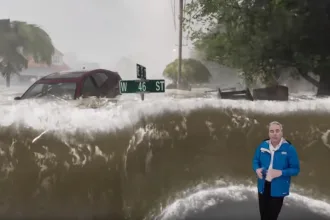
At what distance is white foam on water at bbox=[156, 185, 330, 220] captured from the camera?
3.23m

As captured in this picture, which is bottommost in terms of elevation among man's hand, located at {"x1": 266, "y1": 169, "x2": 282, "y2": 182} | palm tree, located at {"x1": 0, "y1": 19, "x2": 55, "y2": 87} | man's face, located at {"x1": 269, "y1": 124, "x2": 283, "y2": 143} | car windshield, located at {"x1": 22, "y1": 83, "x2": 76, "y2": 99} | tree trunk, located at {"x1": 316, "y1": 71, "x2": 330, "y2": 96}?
man's hand, located at {"x1": 266, "y1": 169, "x2": 282, "y2": 182}

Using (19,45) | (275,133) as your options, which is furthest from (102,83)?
(275,133)

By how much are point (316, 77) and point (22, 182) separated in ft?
11.3

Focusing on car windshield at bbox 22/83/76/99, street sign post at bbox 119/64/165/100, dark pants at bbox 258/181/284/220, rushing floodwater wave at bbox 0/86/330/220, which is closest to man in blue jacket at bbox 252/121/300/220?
dark pants at bbox 258/181/284/220

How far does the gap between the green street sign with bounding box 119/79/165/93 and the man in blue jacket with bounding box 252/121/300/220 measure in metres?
1.42

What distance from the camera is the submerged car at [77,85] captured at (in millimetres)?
3316

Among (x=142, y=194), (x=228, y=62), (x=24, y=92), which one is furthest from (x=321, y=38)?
(x=24, y=92)

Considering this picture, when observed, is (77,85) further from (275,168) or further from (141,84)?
(275,168)

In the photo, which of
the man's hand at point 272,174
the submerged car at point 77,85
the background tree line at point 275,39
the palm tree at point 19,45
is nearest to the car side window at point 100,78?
the submerged car at point 77,85

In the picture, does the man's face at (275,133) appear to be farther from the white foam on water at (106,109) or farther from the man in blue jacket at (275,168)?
the white foam on water at (106,109)

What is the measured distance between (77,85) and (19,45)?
36.4 inches

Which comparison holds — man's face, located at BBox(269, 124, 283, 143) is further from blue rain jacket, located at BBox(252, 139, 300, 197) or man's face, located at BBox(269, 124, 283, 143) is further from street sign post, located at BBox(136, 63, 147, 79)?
street sign post, located at BBox(136, 63, 147, 79)

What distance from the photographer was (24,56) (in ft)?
11.8

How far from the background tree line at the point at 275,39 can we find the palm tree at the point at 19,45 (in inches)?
69.2
